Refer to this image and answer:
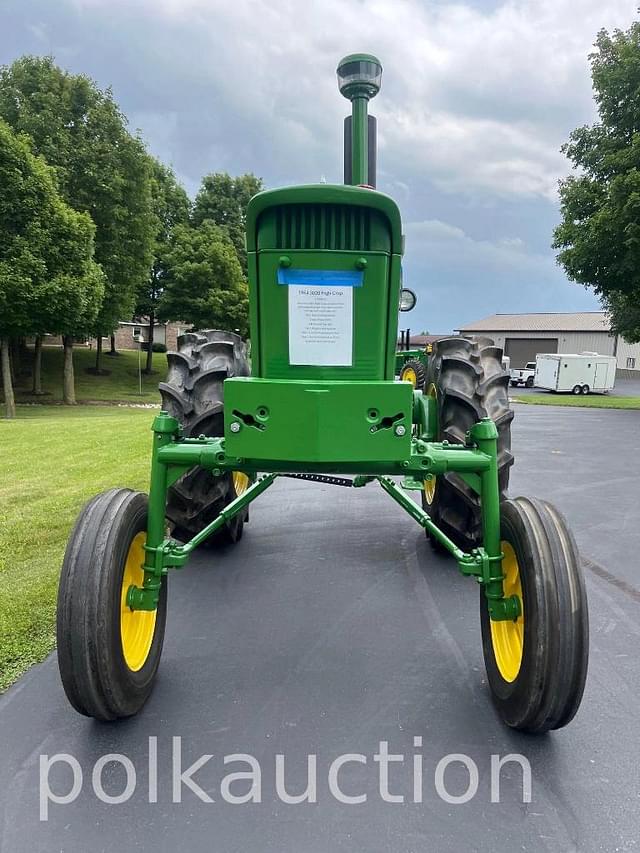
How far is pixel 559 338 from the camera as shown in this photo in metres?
53.3

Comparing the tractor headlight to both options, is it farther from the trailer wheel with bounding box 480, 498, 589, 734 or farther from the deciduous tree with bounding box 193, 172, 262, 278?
the deciduous tree with bounding box 193, 172, 262, 278

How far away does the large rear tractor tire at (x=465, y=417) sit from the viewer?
395 centimetres

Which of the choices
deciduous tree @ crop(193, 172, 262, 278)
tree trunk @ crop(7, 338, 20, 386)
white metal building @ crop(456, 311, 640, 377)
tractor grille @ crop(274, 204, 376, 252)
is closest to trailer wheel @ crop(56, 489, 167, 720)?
tractor grille @ crop(274, 204, 376, 252)

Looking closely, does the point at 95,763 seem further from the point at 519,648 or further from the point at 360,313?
the point at 360,313

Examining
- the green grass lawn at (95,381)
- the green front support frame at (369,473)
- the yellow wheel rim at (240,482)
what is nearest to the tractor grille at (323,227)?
the green front support frame at (369,473)

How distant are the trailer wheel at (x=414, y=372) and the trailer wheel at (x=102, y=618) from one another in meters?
4.60

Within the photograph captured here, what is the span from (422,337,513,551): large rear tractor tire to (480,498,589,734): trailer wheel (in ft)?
4.60

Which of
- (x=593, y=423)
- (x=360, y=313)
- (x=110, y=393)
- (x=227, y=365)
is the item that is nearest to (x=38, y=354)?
(x=110, y=393)

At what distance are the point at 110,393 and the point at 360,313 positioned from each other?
25043mm

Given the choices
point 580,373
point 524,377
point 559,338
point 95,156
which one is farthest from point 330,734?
point 559,338

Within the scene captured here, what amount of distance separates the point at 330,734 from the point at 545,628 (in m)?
0.94

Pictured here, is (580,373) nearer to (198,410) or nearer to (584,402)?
(584,402)

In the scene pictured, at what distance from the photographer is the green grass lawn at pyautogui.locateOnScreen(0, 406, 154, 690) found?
3207 millimetres

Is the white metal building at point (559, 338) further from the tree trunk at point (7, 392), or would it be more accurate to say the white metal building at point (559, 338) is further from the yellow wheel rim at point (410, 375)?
the yellow wheel rim at point (410, 375)
